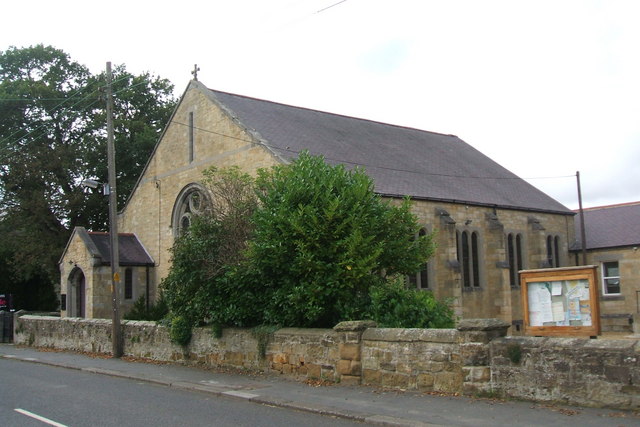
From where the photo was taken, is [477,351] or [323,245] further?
[323,245]

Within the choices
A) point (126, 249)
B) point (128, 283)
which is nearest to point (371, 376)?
point (128, 283)

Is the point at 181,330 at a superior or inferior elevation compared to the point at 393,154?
inferior

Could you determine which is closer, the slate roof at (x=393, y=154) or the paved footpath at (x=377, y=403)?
the paved footpath at (x=377, y=403)

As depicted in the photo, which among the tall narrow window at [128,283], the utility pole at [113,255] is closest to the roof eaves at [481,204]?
the utility pole at [113,255]

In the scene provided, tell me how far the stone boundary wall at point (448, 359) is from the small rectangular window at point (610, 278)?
67.1ft

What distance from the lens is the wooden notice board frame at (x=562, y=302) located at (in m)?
11.2

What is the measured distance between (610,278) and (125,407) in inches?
969

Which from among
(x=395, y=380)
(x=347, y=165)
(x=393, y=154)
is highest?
(x=393, y=154)

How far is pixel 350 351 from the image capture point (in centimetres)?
1176

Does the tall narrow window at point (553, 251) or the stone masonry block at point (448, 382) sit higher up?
the tall narrow window at point (553, 251)

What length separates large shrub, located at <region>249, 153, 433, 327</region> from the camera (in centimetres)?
1309

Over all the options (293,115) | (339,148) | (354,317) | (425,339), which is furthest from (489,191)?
(425,339)

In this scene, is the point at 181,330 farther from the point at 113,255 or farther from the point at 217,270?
the point at 113,255

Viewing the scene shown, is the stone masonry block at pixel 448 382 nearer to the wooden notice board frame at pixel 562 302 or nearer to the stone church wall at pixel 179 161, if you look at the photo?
the wooden notice board frame at pixel 562 302
